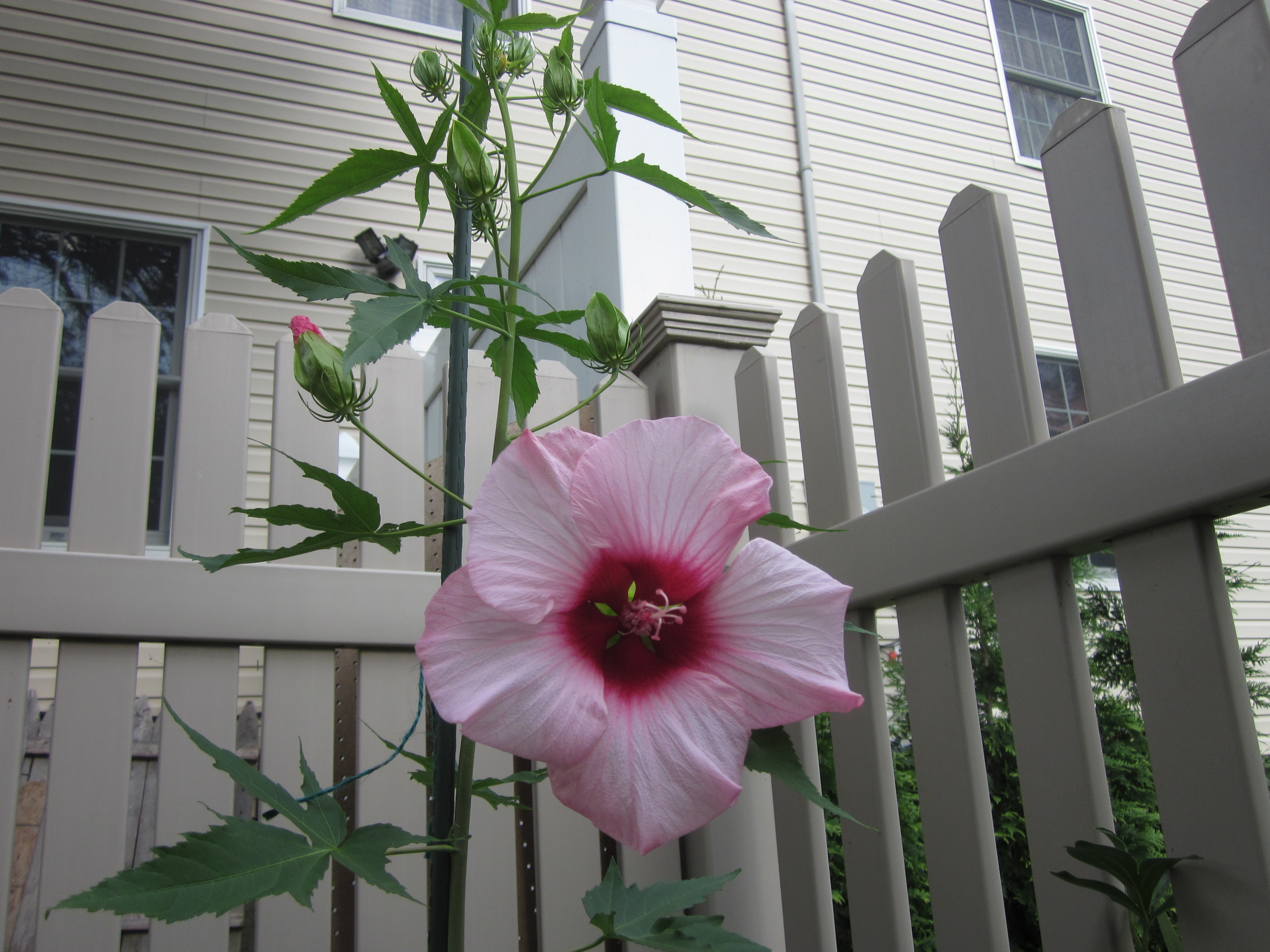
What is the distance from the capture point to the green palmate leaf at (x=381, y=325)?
22.5 inches

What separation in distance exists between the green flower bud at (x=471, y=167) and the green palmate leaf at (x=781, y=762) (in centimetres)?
43

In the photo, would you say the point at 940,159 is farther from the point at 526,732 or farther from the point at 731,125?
the point at 526,732

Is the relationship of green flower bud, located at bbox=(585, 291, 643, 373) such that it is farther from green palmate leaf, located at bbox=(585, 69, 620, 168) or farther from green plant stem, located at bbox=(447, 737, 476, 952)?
green plant stem, located at bbox=(447, 737, 476, 952)

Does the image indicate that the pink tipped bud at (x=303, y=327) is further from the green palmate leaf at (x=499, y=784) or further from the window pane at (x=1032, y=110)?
the window pane at (x=1032, y=110)

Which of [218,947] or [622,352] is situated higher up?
[622,352]

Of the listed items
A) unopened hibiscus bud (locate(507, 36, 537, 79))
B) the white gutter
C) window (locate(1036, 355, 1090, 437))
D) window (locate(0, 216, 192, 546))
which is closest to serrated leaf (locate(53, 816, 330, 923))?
unopened hibiscus bud (locate(507, 36, 537, 79))

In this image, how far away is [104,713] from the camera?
3.69 feet

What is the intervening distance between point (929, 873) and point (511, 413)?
975 mm

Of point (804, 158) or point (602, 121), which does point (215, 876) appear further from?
point (804, 158)

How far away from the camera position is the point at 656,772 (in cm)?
51

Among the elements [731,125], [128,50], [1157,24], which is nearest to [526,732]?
[128,50]

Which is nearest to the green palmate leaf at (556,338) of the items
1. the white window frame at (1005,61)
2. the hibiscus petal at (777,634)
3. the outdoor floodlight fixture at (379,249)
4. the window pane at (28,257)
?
the hibiscus petal at (777,634)

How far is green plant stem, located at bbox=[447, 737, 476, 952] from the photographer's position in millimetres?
562

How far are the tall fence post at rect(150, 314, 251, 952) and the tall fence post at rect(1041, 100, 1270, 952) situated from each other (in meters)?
1.02
